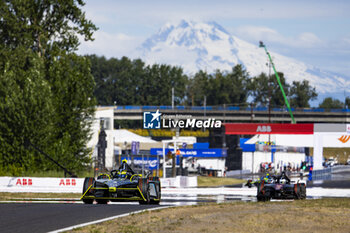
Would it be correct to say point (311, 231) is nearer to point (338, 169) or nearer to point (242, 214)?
point (242, 214)

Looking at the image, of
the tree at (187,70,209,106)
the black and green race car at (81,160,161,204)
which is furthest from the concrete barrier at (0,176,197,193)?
the tree at (187,70,209,106)

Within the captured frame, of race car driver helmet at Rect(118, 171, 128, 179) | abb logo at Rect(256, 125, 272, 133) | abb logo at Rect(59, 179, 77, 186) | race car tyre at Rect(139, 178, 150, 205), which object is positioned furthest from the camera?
abb logo at Rect(256, 125, 272, 133)

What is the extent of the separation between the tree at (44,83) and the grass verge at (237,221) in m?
28.8

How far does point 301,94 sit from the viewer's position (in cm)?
18100

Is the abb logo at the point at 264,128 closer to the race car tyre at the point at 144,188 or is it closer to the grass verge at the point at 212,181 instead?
the grass verge at the point at 212,181

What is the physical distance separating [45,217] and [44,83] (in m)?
30.2

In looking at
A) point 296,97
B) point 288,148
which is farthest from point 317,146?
point 296,97

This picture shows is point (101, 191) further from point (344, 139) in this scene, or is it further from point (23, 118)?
point (344, 139)

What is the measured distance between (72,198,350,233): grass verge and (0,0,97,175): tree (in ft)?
94.6

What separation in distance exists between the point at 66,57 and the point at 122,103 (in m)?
117

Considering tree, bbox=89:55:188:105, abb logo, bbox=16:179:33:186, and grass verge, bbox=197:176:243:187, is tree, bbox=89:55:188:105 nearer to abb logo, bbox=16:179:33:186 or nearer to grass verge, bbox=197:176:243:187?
grass verge, bbox=197:176:243:187

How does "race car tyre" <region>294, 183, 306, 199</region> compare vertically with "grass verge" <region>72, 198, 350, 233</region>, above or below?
above

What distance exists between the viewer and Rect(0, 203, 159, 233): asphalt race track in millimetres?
14281

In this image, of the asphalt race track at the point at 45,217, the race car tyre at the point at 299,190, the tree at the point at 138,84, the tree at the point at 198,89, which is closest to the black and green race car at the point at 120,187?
the asphalt race track at the point at 45,217
